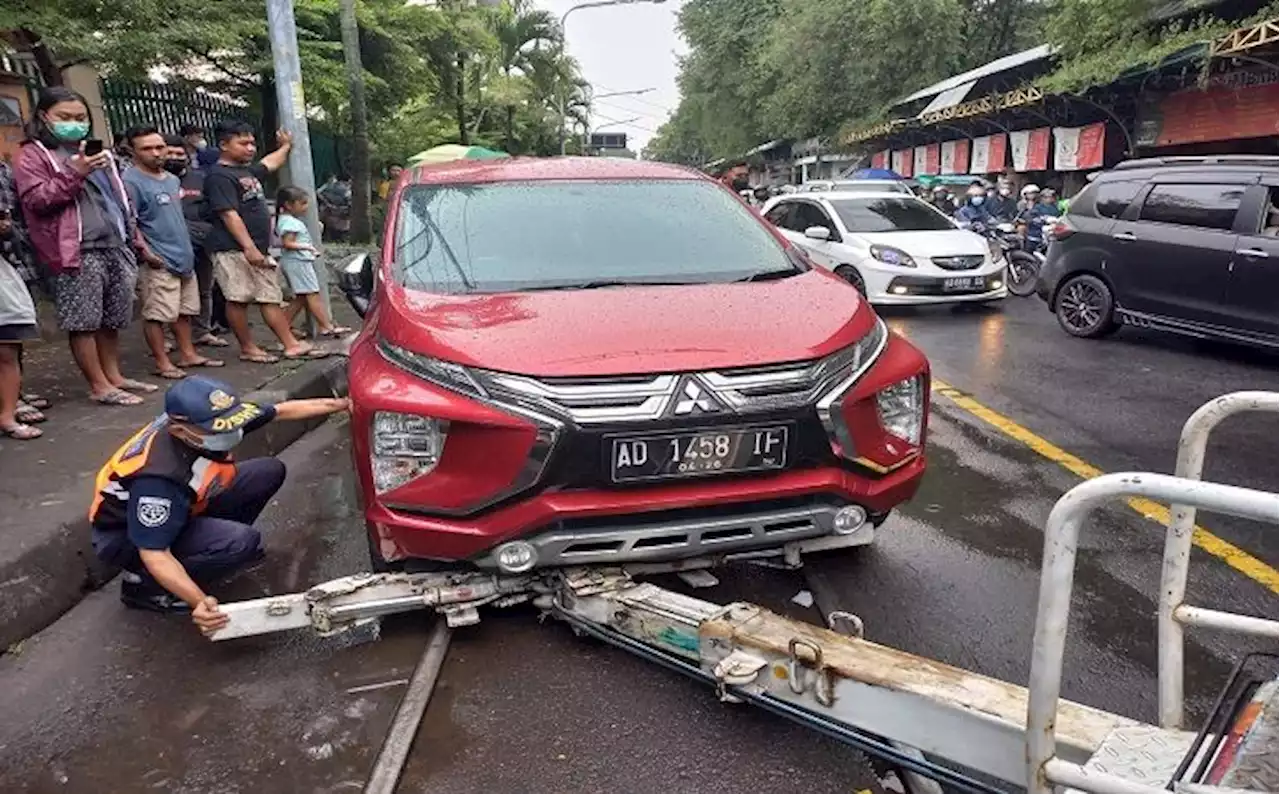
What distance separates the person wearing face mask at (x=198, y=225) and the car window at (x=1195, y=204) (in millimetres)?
7679

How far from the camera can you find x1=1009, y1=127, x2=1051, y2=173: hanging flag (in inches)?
727

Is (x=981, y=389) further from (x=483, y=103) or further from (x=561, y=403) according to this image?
(x=483, y=103)

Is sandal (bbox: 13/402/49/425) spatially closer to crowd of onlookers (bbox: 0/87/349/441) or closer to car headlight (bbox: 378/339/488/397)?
crowd of onlookers (bbox: 0/87/349/441)

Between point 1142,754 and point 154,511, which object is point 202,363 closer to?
point 154,511

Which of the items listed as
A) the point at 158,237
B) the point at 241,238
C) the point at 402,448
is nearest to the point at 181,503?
the point at 402,448

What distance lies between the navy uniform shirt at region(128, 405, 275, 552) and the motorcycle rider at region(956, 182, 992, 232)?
13.8 meters

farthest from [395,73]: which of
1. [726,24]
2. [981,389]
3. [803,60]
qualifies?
[726,24]

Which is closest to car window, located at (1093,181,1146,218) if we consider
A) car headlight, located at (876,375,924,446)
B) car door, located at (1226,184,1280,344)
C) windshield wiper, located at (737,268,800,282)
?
car door, located at (1226,184,1280,344)

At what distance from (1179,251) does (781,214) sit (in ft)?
17.2

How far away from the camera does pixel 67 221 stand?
5.05 meters

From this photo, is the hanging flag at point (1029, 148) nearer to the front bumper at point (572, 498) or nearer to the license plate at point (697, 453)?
the front bumper at point (572, 498)

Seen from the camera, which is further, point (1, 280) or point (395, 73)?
point (395, 73)

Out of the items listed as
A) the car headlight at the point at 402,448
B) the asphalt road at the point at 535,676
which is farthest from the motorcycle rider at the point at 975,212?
the car headlight at the point at 402,448

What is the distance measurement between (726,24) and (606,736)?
36804 millimetres
